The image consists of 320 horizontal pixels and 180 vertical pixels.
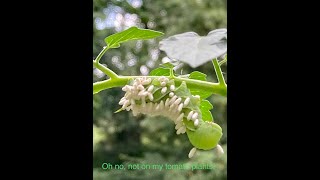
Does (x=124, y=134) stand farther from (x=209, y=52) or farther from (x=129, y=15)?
(x=209, y=52)

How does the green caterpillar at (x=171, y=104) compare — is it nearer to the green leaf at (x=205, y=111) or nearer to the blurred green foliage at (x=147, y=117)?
the green leaf at (x=205, y=111)

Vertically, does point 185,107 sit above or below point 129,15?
below

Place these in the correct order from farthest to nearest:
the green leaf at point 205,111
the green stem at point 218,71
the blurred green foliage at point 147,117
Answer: the blurred green foliage at point 147,117 → the green leaf at point 205,111 → the green stem at point 218,71

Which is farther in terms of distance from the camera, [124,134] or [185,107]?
[124,134]

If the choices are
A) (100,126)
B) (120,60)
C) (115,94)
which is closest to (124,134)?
(100,126)

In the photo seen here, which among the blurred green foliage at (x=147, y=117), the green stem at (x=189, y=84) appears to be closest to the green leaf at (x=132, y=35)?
the green stem at (x=189, y=84)

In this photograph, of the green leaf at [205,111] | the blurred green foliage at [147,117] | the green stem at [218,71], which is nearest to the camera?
the green stem at [218,71]
